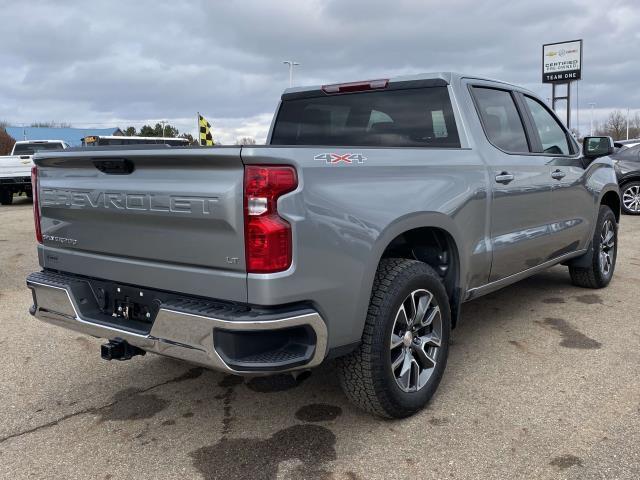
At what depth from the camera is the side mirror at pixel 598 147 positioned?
5000 mm

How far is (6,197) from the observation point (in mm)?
17297

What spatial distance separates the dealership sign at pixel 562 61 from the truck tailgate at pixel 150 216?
3276 centimetres

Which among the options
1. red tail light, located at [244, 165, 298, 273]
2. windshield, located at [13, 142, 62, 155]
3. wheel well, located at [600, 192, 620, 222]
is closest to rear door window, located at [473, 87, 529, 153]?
wheel well, located at [600, 192, 620, 222]

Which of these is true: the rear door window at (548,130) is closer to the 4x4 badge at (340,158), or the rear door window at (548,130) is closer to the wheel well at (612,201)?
the wheel well at (612,201)

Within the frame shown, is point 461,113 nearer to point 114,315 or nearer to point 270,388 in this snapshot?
point 270,388

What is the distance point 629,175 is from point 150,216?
1226cm

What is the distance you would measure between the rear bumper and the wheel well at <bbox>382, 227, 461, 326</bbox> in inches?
42.6

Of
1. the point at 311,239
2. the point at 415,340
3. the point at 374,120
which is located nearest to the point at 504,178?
the point at 374,120

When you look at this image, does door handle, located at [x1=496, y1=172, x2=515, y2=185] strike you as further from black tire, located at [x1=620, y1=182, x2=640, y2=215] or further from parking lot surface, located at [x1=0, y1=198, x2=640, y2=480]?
black tire, located at [x1=620, y1=182, x2=640, y2=215]

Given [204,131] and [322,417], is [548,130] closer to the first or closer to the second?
[322,417]

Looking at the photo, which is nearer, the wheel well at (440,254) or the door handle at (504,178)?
the wheel well at (440,254)

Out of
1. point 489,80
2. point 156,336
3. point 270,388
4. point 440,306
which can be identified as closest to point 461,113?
point 489,80

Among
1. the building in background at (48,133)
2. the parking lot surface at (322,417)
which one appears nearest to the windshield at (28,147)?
the parking lot surface at (322,417)

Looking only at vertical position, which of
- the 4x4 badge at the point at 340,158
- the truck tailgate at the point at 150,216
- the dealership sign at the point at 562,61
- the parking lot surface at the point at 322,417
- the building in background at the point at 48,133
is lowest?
the parking lot surface at the point at 322,417
